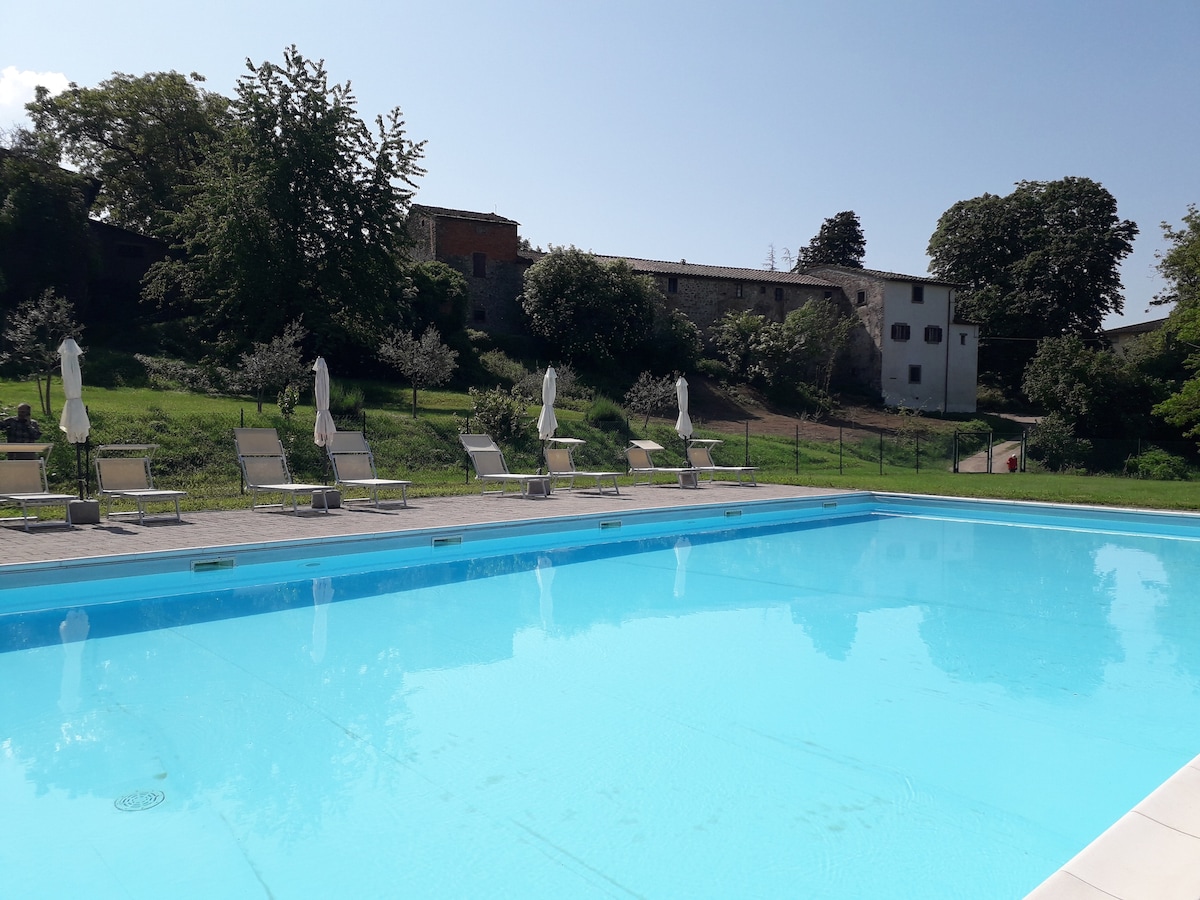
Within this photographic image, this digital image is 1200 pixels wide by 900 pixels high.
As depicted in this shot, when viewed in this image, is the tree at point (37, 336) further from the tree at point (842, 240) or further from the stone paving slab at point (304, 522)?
the tree at point (842, 240)

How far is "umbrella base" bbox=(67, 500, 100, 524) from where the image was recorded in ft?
29.2

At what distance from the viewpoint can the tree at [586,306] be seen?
29188 millimetres

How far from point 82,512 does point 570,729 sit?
734cm

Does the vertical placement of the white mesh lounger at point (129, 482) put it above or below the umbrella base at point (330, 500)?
above

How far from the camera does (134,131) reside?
30.2 meters

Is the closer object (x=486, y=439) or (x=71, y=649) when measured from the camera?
(x=71, y=649)

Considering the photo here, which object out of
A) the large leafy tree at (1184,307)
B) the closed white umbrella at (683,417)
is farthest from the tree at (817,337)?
the closed white umbrella at (683,417)

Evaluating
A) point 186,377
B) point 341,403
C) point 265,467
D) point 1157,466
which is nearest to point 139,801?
point 265,467

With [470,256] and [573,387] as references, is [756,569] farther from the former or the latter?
[470,256]

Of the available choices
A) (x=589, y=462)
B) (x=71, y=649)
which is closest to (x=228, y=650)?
(x=71, y=649)

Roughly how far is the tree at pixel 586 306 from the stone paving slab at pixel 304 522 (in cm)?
1616

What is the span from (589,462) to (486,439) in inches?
178

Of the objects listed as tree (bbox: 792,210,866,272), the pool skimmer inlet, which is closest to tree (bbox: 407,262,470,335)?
the pool skimmer inlet

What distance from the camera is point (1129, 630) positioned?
244 inches
